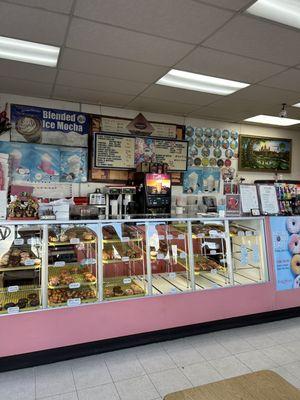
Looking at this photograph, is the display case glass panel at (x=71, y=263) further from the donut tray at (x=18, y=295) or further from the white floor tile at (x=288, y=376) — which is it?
the white floor tile at (x=288, y=376)

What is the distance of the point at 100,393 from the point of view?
2324 millimetres

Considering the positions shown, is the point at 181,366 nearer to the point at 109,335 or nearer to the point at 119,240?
the point at 109,335

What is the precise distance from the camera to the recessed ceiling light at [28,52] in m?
3.19

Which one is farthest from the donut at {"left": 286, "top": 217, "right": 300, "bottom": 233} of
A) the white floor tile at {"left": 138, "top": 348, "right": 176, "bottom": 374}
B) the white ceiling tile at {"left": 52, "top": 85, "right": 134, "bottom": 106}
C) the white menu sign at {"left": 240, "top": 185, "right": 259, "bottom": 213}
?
the white ceiling tile at {"left": 52, "top": 85, "right": 134, "bottom": 106}

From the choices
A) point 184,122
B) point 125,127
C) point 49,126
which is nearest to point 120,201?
point 125,127

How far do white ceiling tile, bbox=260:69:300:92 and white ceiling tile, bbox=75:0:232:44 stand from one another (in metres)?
1.49

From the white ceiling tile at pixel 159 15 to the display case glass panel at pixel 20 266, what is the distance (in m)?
1.90

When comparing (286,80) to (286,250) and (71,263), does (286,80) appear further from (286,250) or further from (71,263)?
(71,263)

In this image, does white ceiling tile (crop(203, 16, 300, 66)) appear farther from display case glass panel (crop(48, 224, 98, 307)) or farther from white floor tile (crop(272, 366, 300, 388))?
white floor tile (crop(272, 366, 300, 388))

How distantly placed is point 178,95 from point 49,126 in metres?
2.24

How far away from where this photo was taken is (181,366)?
8.87 ft

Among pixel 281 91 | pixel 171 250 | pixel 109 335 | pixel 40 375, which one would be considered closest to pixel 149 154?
pixel 281 91

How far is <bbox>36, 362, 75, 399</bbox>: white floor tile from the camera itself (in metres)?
2.34

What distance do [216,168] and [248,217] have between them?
314 centimetres
